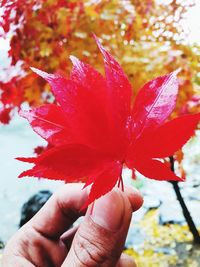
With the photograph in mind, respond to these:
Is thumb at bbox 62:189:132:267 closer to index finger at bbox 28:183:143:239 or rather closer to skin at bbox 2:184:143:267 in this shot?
skin at bbox 2:184:143:267

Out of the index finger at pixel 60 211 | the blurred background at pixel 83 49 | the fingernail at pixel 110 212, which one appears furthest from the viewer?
the blurred background at pixel 83 49

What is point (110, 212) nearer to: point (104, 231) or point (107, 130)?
point (104, 231)

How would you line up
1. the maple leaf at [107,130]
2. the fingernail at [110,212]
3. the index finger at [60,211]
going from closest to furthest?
1. the maple leaf at [107,130]
2. the fingernail at [110,212]
3. the index finger at [60,211]

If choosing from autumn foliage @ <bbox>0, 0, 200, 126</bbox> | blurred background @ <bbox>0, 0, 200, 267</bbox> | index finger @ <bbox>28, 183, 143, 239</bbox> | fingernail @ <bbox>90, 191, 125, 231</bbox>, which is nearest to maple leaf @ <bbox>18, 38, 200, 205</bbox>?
fingernail @ <bbox>90, 191, 125, 231</bbox>

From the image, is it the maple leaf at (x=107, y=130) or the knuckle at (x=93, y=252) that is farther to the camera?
the knuckle at (x=93, y=252)

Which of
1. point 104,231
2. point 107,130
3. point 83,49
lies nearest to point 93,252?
point 104,231

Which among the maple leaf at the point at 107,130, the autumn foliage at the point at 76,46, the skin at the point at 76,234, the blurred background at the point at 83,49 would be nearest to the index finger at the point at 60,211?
the skin at the point at 76,234

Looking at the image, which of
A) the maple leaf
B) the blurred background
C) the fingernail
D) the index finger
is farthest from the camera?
the blurred background

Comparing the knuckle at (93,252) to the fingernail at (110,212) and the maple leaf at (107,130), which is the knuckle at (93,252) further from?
Answer: the maple leaf at (107,130)
